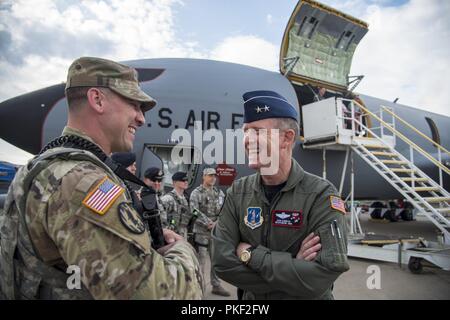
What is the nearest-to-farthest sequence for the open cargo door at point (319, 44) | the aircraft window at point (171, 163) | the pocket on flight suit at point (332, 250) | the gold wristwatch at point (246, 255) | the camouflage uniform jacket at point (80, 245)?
the camouflage uniform jacket at point (80, 245) < the pocket on flight suit at point (332, 250) < the gold wristwatch at point (246, 255) < the aircraft window at point (171, 163) < the open cargo door at point (319, 44)

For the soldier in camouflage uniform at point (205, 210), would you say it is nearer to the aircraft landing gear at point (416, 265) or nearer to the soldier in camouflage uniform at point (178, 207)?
the soldier in camouflage uniform at point (178, 207)

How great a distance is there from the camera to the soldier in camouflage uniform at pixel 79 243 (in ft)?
3.05

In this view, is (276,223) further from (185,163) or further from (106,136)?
(185,163)

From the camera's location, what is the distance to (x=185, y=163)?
6188 mm

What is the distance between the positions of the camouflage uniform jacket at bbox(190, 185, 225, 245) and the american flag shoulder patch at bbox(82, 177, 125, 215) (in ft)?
12.5

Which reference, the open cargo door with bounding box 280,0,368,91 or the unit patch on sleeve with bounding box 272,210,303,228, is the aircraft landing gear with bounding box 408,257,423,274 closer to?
the unit patch on sleeve with bounding box 272,210,303,228

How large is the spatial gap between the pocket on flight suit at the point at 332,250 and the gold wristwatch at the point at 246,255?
0.39 metres

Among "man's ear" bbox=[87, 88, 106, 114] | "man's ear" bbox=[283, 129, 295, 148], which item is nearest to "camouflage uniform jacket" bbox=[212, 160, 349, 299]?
"man's ear" bbox=[283, 129, 295, 148]

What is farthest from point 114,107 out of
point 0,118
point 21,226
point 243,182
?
point 0,118

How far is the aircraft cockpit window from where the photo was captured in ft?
18.7

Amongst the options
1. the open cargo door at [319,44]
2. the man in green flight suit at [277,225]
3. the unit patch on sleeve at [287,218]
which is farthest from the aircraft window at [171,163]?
the unit patch on sleeve at [287,218]

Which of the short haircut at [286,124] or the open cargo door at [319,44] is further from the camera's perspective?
the open cargo door at [319,44]

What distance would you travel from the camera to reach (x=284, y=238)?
5.95ft

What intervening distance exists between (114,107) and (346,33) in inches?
387
